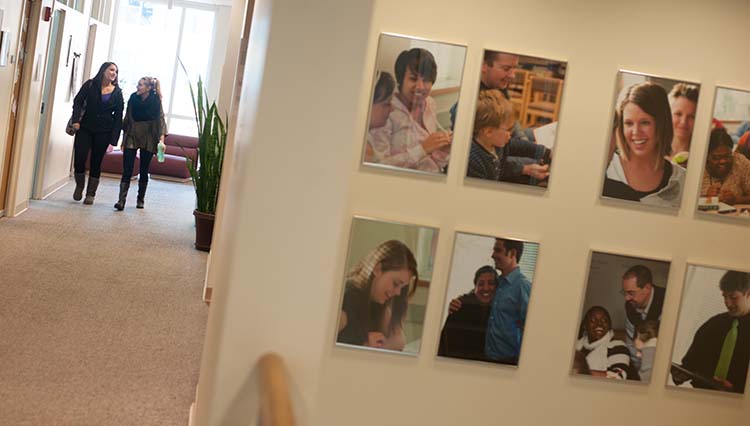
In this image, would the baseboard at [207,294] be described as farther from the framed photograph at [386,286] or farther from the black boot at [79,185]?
the black boot at [79,185]

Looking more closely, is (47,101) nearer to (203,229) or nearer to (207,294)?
(203,229)

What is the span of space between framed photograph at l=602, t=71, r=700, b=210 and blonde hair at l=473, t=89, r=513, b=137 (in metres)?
0.44

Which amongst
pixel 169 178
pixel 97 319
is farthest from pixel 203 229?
pixel 169 178

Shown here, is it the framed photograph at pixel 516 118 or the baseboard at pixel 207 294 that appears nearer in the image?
the framed photograph at pixel 516 118

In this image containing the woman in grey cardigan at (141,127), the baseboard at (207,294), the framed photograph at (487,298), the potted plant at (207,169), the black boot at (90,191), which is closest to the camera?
the framed photograph at (487,298)

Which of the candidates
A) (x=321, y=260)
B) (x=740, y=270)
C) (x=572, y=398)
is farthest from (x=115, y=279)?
(x=321, y=260)

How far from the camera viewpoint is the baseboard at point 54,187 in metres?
11.0

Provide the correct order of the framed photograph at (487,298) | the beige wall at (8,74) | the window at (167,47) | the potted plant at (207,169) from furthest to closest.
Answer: the window at (167,47) < the potted plant at (207,169) < the beige wall at (8,74) < the framed photograph at (487,298)

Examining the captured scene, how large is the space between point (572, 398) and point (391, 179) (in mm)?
1210

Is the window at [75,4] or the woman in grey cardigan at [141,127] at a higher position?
the window at [75,4]

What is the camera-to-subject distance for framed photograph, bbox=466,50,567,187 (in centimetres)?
386

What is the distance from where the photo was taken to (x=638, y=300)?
406 centimetres

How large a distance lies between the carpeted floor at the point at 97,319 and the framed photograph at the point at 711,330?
225 centimetres

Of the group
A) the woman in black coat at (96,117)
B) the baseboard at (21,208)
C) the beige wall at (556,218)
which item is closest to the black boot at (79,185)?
the woman in black coat at (96,117)
